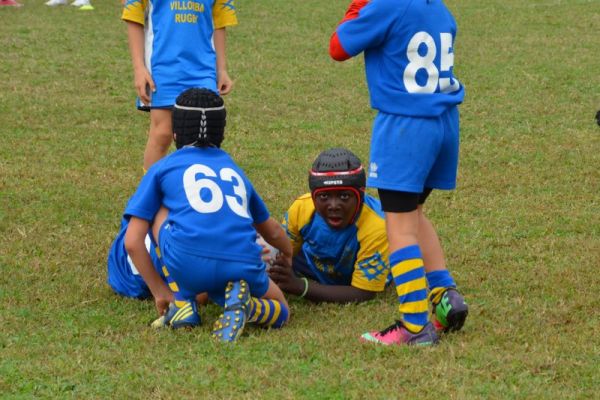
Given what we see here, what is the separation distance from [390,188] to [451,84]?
0.51 m

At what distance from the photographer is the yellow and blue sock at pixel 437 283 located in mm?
4883

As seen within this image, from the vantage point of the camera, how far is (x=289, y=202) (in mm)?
7367

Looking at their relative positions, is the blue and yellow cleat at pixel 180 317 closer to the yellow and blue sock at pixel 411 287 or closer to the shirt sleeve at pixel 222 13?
the yellow and blue sock at pixel 411 287

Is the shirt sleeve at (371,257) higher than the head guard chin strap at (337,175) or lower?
lower

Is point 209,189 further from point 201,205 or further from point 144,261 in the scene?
point 144,261

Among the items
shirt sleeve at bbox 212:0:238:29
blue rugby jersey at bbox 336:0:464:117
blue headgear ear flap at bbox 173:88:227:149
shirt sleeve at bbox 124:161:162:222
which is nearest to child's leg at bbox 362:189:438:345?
blue rugby jersey at bbox 336:0:464:117

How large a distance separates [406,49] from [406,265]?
0.87 m

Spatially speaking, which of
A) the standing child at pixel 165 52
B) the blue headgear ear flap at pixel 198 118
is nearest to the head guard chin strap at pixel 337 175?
the blue headgear ear flap at pixel 198 118

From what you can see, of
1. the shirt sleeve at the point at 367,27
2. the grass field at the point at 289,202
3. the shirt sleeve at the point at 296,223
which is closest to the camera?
the grass field at the point at 289,202

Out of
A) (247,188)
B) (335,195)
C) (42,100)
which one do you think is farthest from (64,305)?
(42,100)

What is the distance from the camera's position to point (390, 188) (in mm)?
4574

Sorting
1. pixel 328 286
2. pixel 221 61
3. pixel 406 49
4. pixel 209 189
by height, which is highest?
pixel 406 49

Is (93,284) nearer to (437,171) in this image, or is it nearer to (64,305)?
(64,305)

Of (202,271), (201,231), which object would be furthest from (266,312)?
(201,231)
